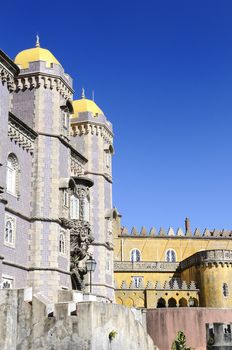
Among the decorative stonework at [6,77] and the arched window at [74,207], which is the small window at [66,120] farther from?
the decorative stonework at [6,77]

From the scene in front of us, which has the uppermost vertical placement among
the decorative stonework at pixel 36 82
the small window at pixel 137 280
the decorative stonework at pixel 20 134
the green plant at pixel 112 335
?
the decorative stonework at pixel 36 82

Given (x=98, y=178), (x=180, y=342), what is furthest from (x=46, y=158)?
(x=180, y=342)

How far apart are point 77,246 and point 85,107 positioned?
42.7 ft

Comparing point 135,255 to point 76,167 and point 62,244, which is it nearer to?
point 76,167

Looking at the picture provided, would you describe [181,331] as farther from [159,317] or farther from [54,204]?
[54,204]

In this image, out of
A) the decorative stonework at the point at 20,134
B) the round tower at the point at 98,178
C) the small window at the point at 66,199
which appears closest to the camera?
the decorative stonework at the point at 20,134

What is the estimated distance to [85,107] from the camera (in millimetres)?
44312

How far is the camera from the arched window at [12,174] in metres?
30.2

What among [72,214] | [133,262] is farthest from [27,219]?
[133,262]

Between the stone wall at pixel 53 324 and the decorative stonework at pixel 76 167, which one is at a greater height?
the decorative stonework at pixel 76 167

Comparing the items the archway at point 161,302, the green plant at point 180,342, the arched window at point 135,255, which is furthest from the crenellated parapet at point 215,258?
the green plant at point 180,342

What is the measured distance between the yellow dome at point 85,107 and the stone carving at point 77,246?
1107 cm

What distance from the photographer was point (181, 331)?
3619cm

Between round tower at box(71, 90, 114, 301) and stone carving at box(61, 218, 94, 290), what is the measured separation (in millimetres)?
4262
